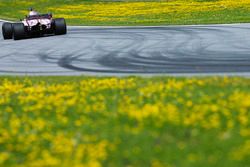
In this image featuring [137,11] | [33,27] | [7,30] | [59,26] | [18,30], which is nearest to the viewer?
[18,30]

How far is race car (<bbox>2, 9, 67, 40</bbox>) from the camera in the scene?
973 inches

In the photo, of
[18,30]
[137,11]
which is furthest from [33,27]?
[137,11]

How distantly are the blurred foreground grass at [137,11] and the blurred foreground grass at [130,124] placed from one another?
70.0 ft

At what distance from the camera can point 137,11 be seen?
4531 cm

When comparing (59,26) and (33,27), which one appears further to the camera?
(59,26)

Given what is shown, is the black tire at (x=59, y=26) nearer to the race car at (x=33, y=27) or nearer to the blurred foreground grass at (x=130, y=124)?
the race car at (x=33, y=27)

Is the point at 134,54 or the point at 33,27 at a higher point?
the point at 33,27

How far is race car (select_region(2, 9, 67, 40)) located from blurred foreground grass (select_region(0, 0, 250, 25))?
29.3 feet

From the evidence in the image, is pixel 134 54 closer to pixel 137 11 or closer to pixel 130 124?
pixel 130 124

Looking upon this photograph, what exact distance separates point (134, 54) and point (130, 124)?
10189 mm

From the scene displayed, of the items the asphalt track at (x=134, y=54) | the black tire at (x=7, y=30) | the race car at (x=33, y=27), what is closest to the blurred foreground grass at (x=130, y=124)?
the asphalt track at (x=134, y=54)

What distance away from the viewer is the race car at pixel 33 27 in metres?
24.7

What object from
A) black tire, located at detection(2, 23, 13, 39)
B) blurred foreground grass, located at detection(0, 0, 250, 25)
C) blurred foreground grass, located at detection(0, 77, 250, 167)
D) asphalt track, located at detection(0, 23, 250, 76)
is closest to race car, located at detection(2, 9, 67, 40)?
black tire, located at detection(2, 23, 13, 39)

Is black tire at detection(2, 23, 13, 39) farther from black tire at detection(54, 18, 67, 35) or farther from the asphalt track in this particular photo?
black tire at detection(54, 18, 67, 35)
